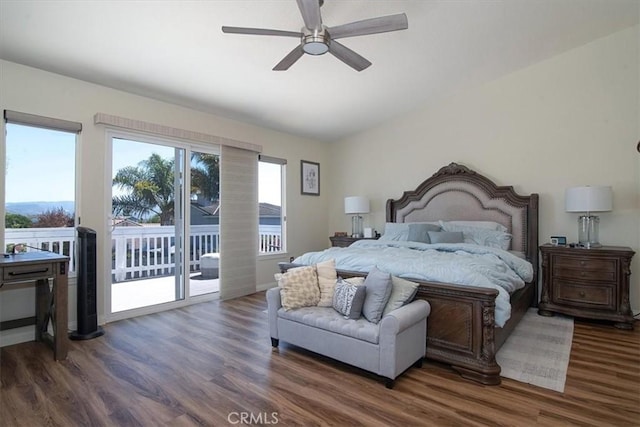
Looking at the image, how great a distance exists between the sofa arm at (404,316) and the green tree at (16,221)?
3517 millimetres

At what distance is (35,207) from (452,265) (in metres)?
4.00

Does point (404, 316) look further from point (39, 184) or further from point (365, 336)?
point (39, 184)

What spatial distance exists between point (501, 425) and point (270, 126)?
15.8ft

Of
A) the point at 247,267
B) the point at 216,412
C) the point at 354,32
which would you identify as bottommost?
the point at 216,412

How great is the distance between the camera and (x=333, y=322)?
2.63 metres

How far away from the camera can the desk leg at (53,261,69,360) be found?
280 centimetres

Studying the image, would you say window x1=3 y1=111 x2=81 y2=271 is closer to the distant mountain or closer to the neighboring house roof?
the distant mountain

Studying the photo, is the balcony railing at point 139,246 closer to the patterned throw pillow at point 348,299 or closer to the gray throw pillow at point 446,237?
the patterned throw pillow at point 348,299

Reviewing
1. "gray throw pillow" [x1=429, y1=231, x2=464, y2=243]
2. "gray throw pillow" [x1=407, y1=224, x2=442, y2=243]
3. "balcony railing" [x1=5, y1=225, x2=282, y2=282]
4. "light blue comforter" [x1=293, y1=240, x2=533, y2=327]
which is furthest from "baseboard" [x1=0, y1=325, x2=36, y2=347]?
"gray throw pillow" [x1=429, y1=231, x2=464, y2=243]

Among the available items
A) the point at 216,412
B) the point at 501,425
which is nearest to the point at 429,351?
the point at 501,425

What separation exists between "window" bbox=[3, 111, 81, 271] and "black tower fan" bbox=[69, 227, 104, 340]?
37 cm

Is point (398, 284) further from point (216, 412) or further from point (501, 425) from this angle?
point (216, 412)

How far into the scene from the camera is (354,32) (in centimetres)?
245

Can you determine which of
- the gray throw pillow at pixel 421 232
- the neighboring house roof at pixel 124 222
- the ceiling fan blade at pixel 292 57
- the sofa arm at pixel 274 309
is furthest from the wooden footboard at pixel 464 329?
the neighboring house roof at pixel 124 222
